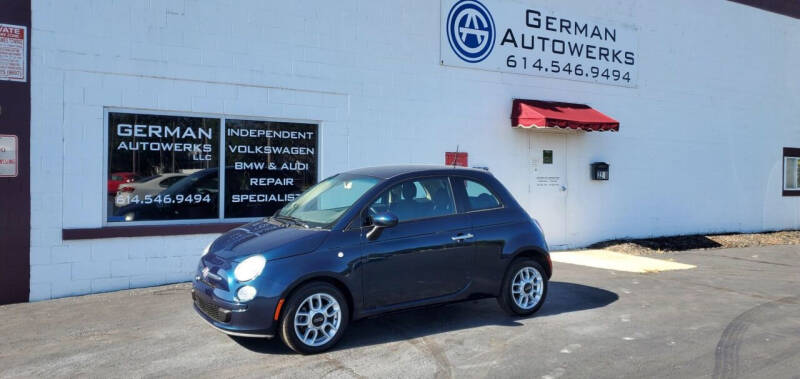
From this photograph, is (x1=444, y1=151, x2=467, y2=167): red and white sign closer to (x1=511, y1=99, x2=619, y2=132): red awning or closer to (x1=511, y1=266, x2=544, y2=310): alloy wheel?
(x1=511, y1=99, x2=619, y2=132): red awning

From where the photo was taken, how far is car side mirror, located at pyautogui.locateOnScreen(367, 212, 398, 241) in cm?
554

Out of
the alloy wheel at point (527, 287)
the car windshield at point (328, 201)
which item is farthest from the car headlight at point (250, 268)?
the alloy wheel at point (527, 287)

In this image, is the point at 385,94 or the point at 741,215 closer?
the point at 385,94

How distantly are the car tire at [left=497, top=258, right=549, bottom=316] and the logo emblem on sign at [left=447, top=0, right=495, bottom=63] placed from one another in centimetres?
532

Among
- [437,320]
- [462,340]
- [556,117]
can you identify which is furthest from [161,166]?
[556,117]

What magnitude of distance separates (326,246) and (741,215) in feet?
43.1

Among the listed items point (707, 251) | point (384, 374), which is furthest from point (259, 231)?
point (707, 251)

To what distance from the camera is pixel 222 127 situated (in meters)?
8.95

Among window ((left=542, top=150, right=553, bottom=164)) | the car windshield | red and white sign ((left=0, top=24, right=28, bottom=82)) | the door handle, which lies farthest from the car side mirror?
window ((left=542, top=150, right=553, bottom=164))

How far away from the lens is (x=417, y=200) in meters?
6.17

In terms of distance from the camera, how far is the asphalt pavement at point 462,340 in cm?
504

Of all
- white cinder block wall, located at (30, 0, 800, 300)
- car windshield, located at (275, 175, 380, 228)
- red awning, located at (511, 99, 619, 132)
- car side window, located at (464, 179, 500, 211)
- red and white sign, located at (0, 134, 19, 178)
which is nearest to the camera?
car windshield, located at (275, 175, 380, 228)

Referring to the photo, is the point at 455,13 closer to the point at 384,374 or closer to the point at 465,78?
the point at 465,78

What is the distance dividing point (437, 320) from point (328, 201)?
67.8 inches
